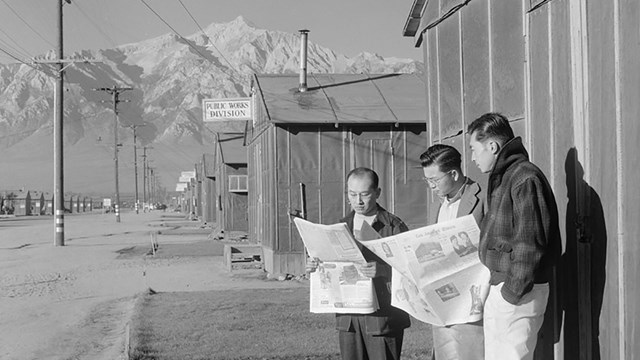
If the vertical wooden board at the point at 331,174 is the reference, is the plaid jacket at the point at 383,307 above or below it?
below

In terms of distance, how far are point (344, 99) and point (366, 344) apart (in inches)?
546

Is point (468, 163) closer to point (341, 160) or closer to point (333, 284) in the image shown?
point (333, 284)

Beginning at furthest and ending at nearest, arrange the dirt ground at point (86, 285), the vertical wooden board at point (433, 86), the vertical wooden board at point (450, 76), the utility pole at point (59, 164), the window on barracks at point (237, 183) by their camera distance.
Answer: the window on barracks at point (237, 183) → the utility pole at point (59, 164) → the dirt ground at point (86, 285) → the vertical wooden board at point (433, 86) → the vertical wooden board at point (450, 76)

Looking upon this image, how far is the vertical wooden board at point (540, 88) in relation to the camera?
5.72 metres

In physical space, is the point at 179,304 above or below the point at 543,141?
below

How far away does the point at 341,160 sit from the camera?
709 inches

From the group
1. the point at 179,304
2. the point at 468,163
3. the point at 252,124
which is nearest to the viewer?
the point at 468,163

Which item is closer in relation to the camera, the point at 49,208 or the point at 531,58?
the point at 531,58

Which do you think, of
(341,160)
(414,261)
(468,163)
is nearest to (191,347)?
(468,163)

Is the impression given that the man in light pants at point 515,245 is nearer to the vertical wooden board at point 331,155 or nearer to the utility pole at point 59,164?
the vertical wooden board at point 331,155

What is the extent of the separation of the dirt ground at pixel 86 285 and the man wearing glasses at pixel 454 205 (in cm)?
517

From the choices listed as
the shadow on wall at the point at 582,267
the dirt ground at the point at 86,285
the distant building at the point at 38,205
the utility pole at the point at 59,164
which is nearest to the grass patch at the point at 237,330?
the dirt ground at the point at 86,285

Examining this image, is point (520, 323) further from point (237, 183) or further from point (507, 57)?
point (237, 183)

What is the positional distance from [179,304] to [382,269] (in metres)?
8.01
